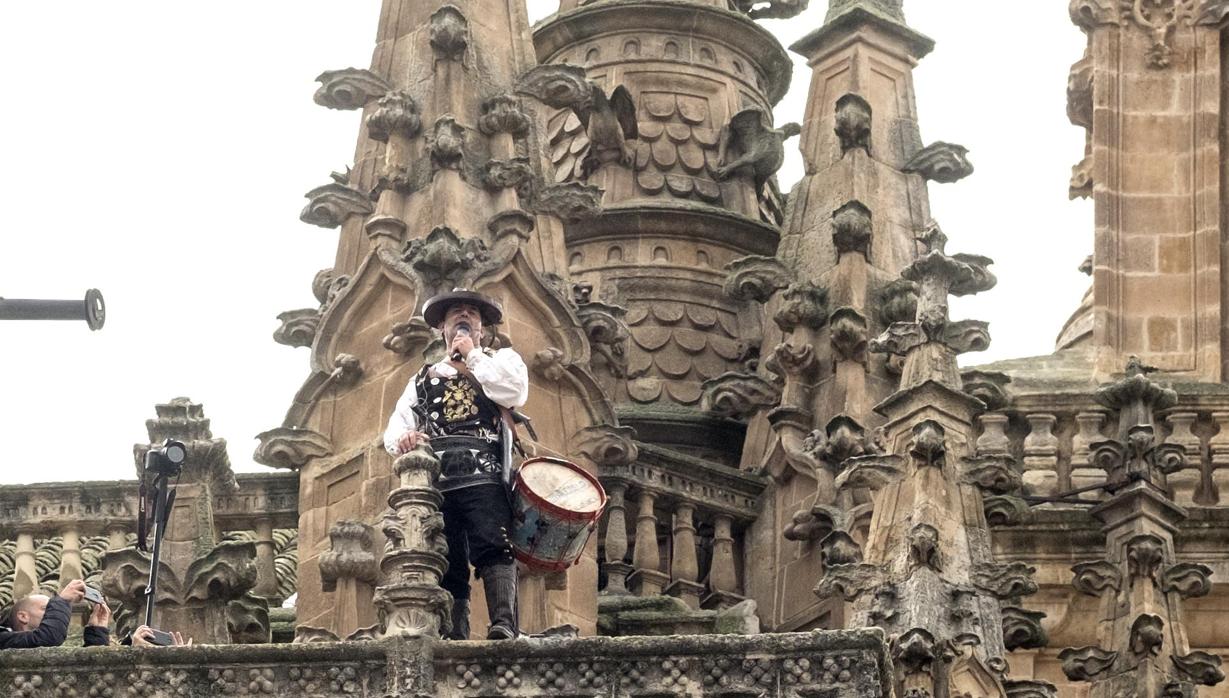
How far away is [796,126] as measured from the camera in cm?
4597

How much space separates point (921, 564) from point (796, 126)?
10530 millimetres

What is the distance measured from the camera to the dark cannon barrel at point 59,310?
31969mm

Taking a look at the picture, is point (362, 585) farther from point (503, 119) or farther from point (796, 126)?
point (796, 126)

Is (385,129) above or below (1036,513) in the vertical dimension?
above

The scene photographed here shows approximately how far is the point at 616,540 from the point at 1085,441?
324 centimetres

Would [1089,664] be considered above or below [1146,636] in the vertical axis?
below

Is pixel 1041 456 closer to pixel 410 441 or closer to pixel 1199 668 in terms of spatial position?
pixel 1199 668

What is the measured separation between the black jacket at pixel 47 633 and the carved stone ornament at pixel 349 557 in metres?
3.39

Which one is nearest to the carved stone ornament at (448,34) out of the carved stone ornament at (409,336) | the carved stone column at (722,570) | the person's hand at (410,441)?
the carved stone ornament at (409,336)

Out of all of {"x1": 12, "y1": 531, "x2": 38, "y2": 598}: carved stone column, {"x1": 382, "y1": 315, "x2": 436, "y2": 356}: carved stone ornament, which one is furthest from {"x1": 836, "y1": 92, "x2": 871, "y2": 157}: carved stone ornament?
{"x1": 12, "y1": 531, "x2": 38, "y2": 598}: carved stone column

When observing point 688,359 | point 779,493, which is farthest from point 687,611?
point 688,359

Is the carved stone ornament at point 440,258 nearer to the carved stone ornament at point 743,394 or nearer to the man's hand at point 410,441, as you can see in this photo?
the carved stone ornament at point 743,394

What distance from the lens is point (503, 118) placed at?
3978 cm

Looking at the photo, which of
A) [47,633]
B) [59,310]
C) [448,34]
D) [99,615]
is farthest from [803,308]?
[59,310]
